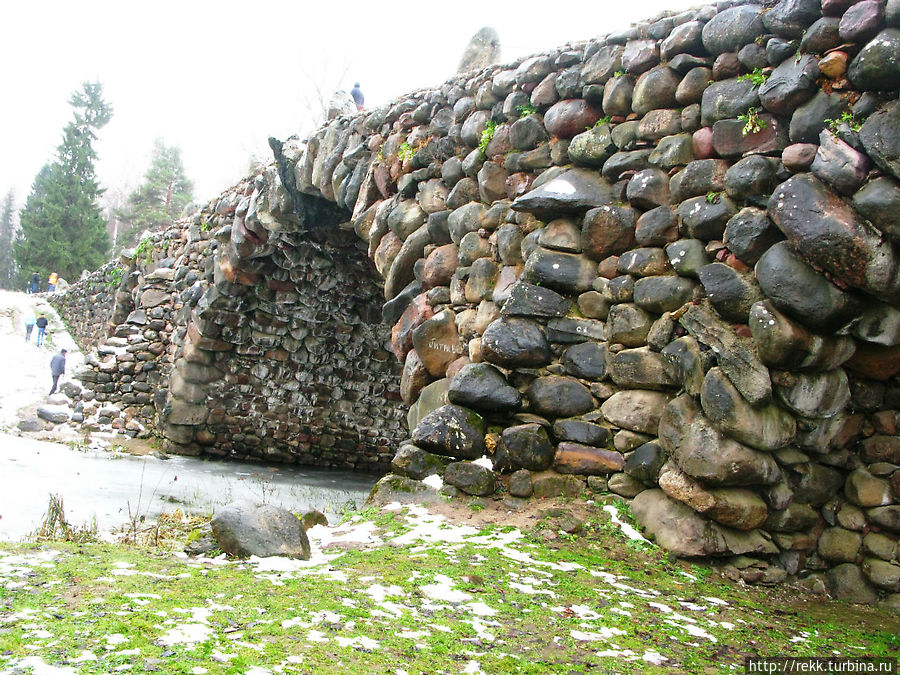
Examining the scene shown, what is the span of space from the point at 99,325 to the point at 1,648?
58.5ft

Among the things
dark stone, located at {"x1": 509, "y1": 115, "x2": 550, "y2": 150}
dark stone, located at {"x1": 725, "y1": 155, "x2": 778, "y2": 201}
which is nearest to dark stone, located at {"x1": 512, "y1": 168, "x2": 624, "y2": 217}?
dark stone, located at {"x1": 509, "y1": 115, "x2": 550, "y2": 150}

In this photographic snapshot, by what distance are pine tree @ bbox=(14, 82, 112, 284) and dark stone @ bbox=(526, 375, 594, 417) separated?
103 ft

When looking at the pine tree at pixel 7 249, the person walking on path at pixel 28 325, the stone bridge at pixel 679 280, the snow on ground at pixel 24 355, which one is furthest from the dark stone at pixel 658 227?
the pine tree at pixel 7 249

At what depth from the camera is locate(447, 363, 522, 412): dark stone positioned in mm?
4129

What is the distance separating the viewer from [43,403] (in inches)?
437

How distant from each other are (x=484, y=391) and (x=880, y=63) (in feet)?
8.44

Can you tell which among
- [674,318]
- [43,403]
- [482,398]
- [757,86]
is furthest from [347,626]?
[43,403]

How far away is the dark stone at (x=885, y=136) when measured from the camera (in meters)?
2.89

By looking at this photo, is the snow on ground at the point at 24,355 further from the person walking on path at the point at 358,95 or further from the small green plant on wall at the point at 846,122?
the small green plant on wall at the point at 846,122

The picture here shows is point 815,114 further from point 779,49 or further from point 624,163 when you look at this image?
point 624,163

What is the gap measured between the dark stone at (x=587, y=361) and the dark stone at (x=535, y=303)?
0.86ft

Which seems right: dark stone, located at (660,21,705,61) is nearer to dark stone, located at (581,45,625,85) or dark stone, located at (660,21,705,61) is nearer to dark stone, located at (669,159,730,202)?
dark stone, located at (581,45,625,85)

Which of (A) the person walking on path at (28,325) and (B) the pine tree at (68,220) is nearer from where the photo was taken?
(A) the person walking on path at (28,325)

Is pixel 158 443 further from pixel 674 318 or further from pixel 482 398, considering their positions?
pixel 674 318
